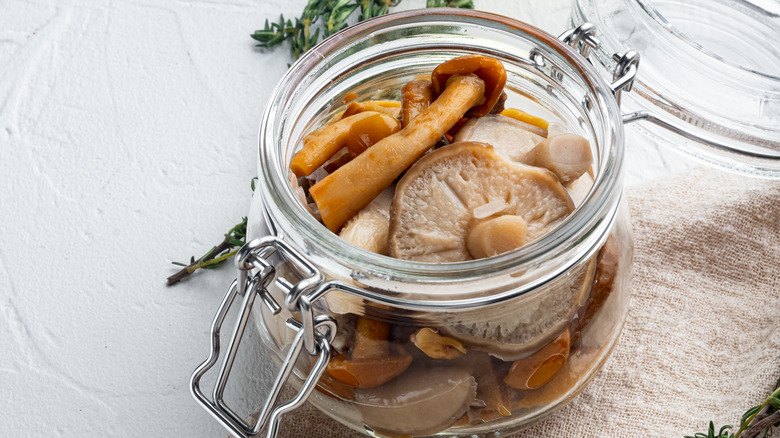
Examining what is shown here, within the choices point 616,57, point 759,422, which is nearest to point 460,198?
point 616,57

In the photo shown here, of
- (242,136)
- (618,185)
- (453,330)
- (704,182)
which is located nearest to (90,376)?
(242,136)

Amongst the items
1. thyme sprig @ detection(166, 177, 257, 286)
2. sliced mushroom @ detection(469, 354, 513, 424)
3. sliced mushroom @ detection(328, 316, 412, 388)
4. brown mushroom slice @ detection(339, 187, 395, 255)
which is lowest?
thyme sprig @ detection(166, 177, 257, 286)

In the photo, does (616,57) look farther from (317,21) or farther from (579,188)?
(317,21)

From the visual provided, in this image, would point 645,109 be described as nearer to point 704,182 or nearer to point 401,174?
point 704,182

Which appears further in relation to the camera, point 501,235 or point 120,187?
point 120,187

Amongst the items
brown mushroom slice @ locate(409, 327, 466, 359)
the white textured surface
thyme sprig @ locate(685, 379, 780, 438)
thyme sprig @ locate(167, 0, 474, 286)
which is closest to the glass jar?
brown mushroom slice @ locate(409, 327, 466, 359)

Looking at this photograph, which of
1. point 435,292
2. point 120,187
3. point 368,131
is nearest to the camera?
point 435,292

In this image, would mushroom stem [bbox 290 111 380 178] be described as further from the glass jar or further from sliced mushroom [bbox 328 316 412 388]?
sliced mushroom [bbox 328 316 412 388]
